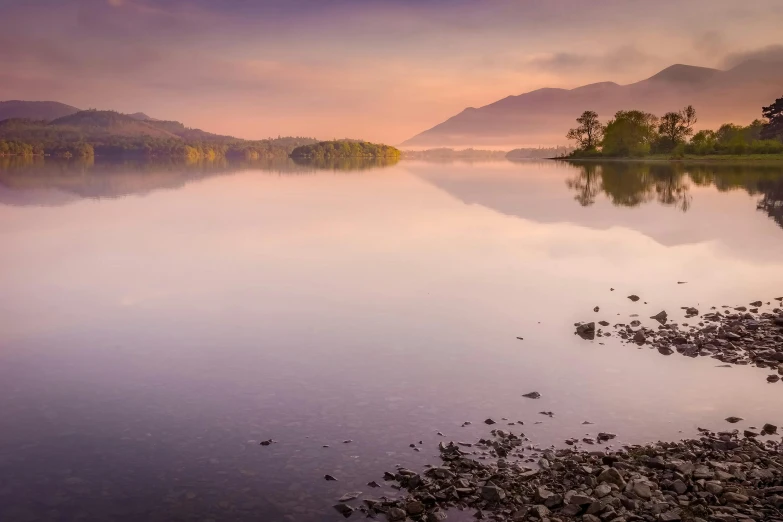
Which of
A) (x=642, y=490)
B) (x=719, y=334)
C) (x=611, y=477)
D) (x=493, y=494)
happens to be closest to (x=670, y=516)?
(x=642, y=490)

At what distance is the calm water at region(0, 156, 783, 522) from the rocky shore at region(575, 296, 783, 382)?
0.83 metres

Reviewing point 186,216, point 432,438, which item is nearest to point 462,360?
point 432,438

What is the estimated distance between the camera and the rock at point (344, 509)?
11625 mm

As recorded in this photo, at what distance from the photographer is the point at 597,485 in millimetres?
11938

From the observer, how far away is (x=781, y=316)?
74.8ft

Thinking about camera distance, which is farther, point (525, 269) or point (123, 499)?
point (525, 269)

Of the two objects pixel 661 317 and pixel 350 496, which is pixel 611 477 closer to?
pixel 350 496

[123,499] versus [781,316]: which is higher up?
[781,316]

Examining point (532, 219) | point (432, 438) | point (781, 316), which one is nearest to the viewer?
point (432, 438)

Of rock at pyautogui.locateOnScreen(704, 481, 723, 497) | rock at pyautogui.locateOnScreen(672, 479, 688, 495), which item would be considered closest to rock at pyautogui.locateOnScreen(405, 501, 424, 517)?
rock at pyautogui.locateOnScreen(672, 479, 688, 495)

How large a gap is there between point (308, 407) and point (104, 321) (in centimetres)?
1224

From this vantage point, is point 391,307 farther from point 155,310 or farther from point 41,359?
point 41,359

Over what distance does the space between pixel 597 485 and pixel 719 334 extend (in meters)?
12.6

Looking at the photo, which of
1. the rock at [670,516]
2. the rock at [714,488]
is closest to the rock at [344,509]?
the rock at [670,516]
